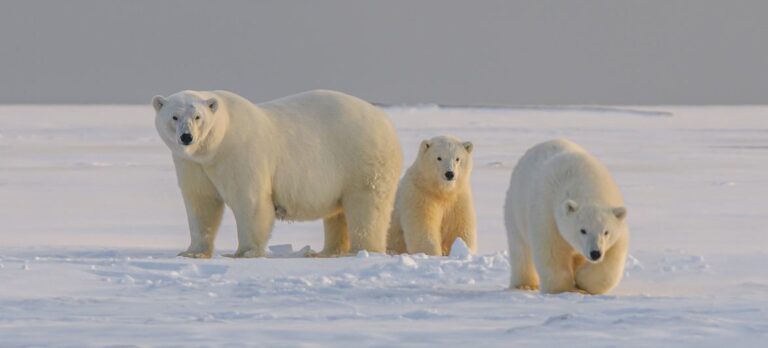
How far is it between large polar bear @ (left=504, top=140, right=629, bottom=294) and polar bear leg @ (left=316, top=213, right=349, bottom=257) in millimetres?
2209

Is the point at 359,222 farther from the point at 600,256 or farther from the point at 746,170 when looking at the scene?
the point at 746,170

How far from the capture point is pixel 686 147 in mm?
21609

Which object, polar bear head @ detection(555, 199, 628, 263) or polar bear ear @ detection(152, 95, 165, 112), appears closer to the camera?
polar bear head @ detection(555, 199, 628, 263)

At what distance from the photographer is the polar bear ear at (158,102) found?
22.4 ft

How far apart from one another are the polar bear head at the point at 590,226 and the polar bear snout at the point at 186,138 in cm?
212

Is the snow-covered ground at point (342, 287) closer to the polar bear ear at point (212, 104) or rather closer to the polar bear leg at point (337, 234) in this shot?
the polar bear leg at point (337, 234)

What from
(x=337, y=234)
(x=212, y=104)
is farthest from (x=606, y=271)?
(x=337, y=234)

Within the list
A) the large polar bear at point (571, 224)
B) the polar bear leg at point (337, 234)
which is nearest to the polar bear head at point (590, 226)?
the large polar bear at point (571, 224)

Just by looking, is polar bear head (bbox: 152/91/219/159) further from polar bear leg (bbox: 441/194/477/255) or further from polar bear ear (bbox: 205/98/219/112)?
polar bear leg (bbox: 441/194/477/255)

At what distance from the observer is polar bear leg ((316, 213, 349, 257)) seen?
25.6 feet

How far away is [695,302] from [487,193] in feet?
23.9

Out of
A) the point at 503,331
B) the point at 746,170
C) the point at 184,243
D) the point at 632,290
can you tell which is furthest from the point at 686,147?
the point at 503,331

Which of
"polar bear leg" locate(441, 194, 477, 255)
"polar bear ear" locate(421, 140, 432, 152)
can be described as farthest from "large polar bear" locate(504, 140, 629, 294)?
"polar bear leg" locate(441, 194, 477, 255)

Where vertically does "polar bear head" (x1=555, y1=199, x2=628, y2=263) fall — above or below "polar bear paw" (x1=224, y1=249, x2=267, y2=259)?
below
